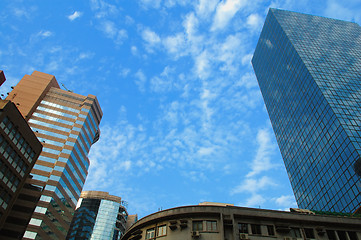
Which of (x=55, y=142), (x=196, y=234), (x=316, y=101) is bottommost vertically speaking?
(x=196, y=234)

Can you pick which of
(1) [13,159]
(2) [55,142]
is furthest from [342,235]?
(2) [55,142]

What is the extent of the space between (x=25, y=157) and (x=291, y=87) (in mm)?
78662

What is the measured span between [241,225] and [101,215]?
106m

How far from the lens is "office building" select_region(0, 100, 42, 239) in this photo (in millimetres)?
48875

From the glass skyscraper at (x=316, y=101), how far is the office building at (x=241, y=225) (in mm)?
36020

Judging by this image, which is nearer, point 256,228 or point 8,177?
point 256,228

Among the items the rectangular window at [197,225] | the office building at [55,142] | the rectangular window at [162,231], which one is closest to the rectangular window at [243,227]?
the rectangular window at [197,225]

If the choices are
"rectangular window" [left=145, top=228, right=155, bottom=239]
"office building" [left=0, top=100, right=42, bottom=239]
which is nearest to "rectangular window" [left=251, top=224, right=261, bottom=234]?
"rectangular window" [left=145, top=228, right=155, bottom=239]

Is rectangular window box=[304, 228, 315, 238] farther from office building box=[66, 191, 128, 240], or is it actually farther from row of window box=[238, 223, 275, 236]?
office building box=[66, 191, 128, 240]

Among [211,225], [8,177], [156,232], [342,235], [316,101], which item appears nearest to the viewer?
[211,225]

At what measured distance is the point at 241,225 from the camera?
26719 millimetres

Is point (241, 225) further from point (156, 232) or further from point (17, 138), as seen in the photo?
point (17, 138)

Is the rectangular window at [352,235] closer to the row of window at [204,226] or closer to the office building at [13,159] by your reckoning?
the row of window at [204,226]

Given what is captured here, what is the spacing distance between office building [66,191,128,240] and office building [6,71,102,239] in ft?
98.1
